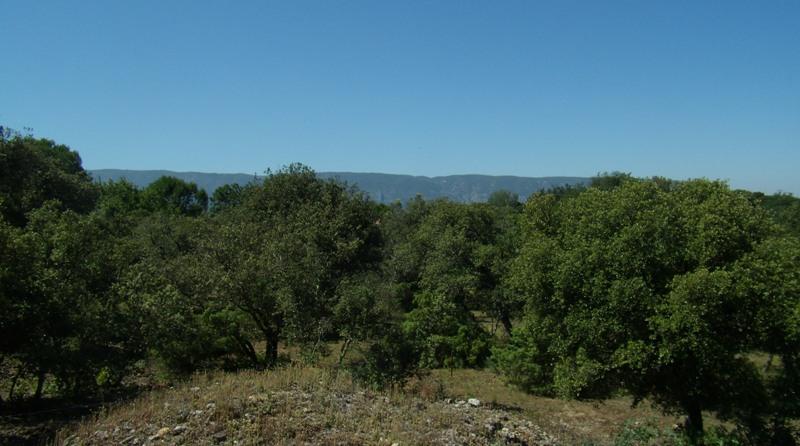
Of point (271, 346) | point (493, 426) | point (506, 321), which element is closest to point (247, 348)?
point (271, 346)

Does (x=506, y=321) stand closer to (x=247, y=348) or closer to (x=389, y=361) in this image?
(x=389, y=361)

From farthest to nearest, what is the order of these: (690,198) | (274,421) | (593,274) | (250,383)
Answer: (690,198)
(593,274)
(250,383)
(274,421)

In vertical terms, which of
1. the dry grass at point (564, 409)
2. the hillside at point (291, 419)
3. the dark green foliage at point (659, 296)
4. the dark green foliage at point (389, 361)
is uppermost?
the dark green foliage at point (659, 296)

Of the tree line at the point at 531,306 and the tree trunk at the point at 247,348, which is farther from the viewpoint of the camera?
the tree trunk at the point at 247,348

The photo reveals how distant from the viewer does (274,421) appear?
10.4 metres

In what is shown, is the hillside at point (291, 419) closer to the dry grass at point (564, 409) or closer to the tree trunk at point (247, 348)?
the dry grass at point (564, 409)

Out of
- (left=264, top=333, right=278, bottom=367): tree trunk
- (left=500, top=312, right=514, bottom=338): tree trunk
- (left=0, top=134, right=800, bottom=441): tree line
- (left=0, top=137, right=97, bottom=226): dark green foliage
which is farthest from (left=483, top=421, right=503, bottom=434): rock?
(left=0, top=137, right=97, bottom=226): dark green foliage

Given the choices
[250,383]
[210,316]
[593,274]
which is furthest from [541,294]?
[210,316]

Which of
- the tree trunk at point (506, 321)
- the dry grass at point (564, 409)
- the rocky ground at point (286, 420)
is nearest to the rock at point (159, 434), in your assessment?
the rocky ground at point (286, 420)

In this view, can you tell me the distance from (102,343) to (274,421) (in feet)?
24.1

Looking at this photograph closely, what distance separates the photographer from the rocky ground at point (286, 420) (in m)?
9.93

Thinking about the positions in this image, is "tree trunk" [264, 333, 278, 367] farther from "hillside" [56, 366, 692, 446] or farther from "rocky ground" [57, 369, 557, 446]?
"rocky ground" [57, 369, 557, 446]

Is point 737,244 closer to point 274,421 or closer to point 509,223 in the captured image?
point 274,421

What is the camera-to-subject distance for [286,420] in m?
10.5
